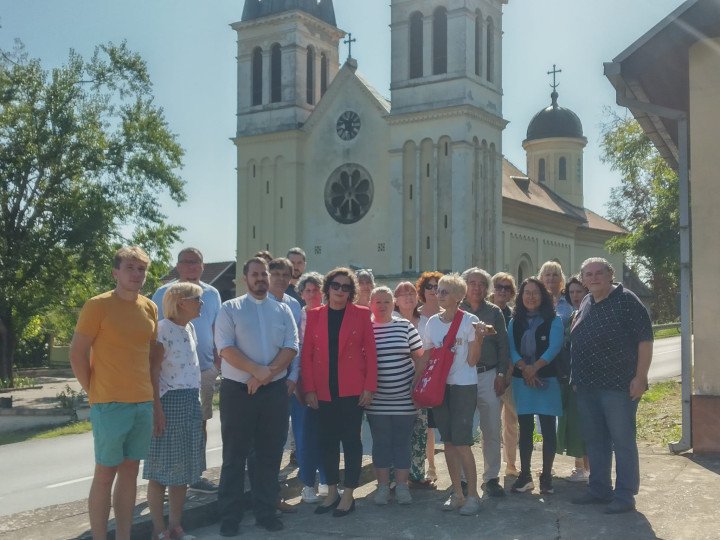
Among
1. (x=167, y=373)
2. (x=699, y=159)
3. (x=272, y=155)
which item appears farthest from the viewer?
(x=272, y=155)

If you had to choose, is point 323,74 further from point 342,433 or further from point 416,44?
point 342,433

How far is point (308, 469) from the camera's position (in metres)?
7.05

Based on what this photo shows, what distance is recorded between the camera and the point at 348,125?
134 feet

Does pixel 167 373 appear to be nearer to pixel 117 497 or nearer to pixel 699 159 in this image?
pixel 117 497

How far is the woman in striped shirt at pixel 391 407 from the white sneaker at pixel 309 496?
516 mm

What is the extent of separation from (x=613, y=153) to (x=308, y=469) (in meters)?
24.6

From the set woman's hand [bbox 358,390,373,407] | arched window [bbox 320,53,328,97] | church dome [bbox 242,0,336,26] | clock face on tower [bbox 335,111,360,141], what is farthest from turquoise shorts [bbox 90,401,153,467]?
arched window [bbox 320,53,328,97]

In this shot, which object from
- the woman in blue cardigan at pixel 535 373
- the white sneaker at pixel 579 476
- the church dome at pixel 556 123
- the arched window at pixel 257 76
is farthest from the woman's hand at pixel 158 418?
the church dome at pixel 556 123

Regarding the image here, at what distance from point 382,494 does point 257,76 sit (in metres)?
38.2

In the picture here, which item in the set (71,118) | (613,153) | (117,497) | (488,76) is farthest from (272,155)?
(117,497)

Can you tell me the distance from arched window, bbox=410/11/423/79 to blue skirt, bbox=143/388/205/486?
33.4 m

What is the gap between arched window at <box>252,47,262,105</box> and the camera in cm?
4294

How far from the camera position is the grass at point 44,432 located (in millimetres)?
16109

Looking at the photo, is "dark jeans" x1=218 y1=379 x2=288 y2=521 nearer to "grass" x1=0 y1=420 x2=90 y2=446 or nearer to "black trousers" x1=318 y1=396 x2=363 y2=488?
"black trousers" x1=318 y1=396 x2=363 y2=488
